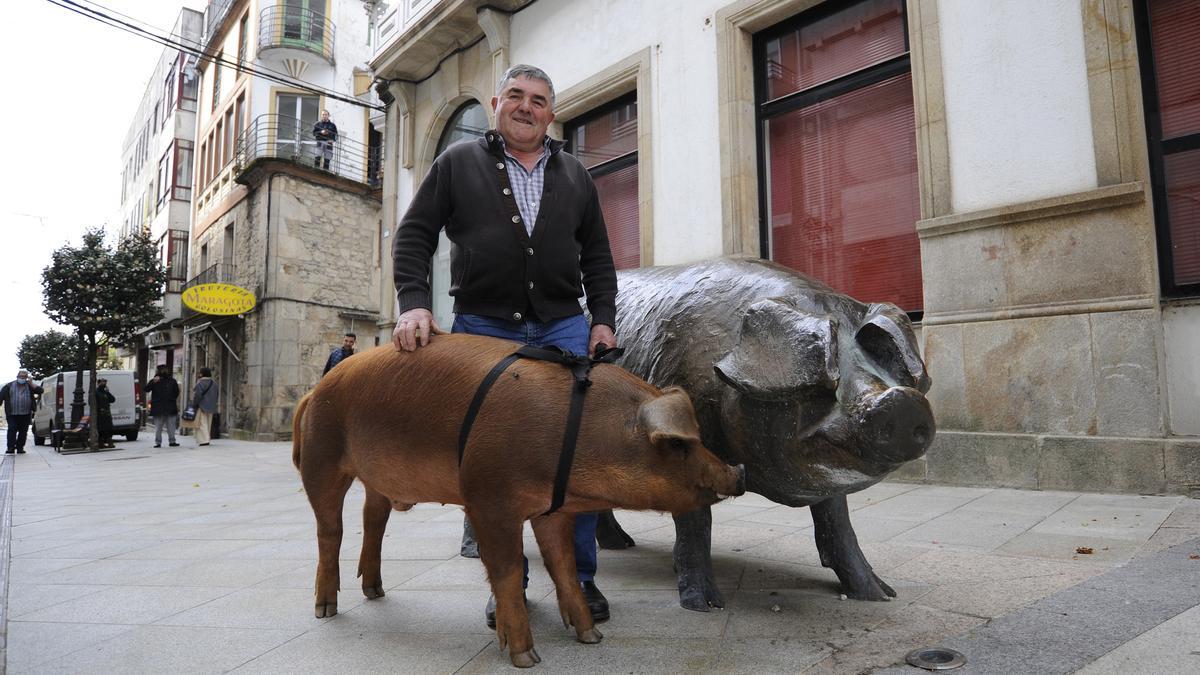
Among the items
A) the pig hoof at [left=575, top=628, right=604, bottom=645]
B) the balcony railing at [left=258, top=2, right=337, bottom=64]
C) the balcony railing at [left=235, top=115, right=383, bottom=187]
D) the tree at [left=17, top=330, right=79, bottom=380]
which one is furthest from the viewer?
the tree at [left=17, top=330, right=79, bottom=380]

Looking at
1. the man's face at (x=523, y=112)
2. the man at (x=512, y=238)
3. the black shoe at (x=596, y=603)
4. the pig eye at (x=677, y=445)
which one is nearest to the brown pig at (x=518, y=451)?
the pig eye at (x=677, y=445)

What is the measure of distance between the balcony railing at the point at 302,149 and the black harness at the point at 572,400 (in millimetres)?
19517

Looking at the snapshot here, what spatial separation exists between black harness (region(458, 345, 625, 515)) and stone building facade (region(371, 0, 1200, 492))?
4597 millimetres

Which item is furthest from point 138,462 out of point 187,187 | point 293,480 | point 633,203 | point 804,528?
point 187,187

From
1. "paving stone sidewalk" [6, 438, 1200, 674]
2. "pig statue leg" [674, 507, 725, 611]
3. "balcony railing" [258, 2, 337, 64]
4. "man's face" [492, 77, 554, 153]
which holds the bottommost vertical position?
"paving stone sidewalk" [6, 438, 1200, 674]

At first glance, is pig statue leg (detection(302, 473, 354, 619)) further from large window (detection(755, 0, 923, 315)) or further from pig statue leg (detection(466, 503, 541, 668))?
large window (detection(755, 0, 923, 315))

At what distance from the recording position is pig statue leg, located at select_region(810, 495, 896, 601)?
275 centimetres

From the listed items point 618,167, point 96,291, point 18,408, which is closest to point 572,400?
point 618,167

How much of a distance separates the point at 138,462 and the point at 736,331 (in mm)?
13565

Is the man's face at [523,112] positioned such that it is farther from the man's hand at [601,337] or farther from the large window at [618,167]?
the large window at [618,167]

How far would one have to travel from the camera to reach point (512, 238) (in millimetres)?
2641

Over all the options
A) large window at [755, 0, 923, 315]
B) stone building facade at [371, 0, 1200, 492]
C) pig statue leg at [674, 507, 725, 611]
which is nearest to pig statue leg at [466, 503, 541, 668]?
pig statue leg at [674, 507, 725, 611]

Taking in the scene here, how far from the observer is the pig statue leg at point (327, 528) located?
8.91ft

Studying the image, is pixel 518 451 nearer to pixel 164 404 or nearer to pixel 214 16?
pixel 164 404
